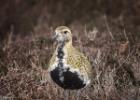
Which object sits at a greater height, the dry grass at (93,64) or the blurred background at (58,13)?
the blurred background at (58,13)

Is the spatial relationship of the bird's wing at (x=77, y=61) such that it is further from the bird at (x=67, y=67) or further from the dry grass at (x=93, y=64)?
the dry grass at (x=93, y=64)

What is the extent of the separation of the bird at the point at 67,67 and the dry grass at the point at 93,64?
47 centimetres

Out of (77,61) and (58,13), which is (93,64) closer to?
(77,61)

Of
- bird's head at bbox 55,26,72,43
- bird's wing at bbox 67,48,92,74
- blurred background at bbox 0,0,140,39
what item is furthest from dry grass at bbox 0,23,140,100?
blurred background at bbox 0,0,140,39

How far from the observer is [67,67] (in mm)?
6867

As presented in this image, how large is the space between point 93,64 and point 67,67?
1.38 meters

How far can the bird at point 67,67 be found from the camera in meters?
6.85

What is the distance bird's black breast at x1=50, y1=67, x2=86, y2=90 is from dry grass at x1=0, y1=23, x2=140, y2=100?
0.49 m

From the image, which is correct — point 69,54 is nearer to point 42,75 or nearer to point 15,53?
point 42,75

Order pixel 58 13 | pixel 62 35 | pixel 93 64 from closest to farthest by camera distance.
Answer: pixel 62 35 → pixel 93 64 → pixel 58 13

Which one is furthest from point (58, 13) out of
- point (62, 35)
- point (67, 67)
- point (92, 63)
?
point (67, 67)

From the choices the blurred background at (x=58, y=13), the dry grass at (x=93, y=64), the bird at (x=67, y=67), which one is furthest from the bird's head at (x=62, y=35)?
the blurred background at (x=58, y=13)

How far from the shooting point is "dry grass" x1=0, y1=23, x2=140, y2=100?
7570mm

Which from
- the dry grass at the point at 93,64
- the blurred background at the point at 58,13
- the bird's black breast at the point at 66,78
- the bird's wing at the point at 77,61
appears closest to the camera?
the bird's black breast at the point at 66,78
